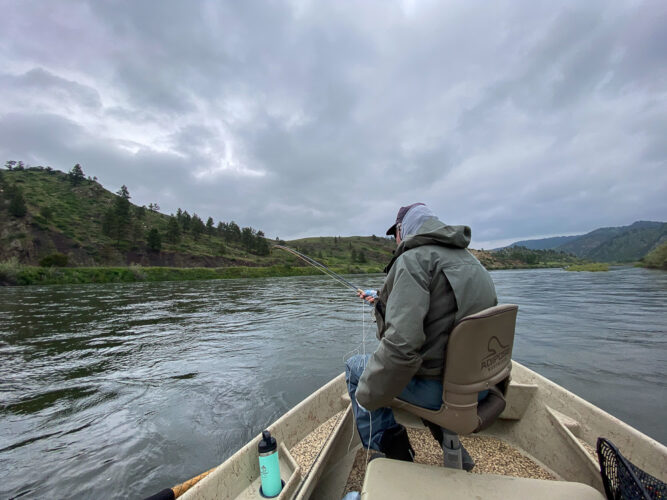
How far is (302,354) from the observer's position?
34.4 feet

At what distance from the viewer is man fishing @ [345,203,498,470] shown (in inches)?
83.6

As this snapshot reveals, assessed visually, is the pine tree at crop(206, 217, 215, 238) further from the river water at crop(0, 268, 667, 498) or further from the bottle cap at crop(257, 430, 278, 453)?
the bottle cap at crop(257, 430, 278, 453)

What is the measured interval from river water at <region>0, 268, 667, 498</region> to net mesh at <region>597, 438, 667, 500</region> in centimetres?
504

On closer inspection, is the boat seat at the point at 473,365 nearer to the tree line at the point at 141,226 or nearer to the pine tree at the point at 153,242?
the tree line at the point at 141,226

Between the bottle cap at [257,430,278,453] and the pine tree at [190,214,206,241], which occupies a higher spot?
the pine tree at [190,214,206,241]

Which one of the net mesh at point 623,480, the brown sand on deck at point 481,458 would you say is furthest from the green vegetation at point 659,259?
the net mesh at point 623,480

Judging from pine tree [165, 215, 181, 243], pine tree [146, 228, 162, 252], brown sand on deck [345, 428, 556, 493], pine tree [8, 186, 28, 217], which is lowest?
brown sand on deck [345, 428, 556, 493]

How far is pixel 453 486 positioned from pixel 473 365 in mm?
764

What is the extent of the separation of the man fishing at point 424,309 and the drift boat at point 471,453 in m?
0.53

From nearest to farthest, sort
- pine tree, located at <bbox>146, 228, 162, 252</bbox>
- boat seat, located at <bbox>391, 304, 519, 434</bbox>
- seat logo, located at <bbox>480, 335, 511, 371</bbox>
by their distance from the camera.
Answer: boat seat, located at <bbox>391, 304, 519, 434</bbox> < seat logo, located at <bbox>480, 335, 511, 371</bbox> < pine tree, located at <bbox>146, 228, 162, 252</bbox>

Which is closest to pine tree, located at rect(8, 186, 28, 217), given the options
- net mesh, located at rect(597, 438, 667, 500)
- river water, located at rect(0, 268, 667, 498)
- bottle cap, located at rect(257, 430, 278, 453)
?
river water, located at rect(0, 268, 667, 498)

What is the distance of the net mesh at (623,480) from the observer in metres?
1.77

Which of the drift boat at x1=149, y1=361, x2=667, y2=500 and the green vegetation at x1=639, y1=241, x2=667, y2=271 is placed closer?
the drift boat at x1=149, y1=361, x2=667, y2=500

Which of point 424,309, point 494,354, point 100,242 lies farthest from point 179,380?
point 100,242
